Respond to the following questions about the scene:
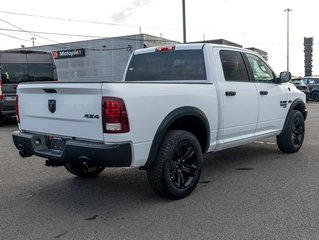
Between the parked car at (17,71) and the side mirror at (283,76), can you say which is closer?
the side mirror at (283,76)

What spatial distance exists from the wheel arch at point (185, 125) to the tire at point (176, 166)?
0.32 feet

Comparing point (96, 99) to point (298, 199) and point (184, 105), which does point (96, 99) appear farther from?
point (298, 199)

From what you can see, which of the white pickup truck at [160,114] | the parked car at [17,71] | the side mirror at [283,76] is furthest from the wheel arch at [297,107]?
the parked car at [17,71]

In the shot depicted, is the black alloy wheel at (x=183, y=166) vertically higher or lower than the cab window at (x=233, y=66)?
lower

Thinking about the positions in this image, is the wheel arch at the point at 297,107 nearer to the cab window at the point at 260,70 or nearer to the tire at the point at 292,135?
the tire at the point at 292,135

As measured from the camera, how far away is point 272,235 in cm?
379

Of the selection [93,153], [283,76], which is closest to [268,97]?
[283,76]

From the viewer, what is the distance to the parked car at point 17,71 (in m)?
12.8

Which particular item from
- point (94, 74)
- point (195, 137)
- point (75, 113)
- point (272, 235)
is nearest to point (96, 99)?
point (75, 113)

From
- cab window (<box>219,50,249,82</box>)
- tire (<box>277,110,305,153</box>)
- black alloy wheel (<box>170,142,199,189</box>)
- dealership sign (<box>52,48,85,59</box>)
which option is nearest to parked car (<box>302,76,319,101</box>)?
tire (<box>277,110,305,153</box>)

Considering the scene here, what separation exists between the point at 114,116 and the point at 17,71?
32.9ft

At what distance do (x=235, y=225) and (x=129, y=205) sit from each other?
1.32m

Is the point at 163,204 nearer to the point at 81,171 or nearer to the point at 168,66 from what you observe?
the point at 81,171

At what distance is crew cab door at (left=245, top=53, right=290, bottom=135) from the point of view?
21.2 feet
